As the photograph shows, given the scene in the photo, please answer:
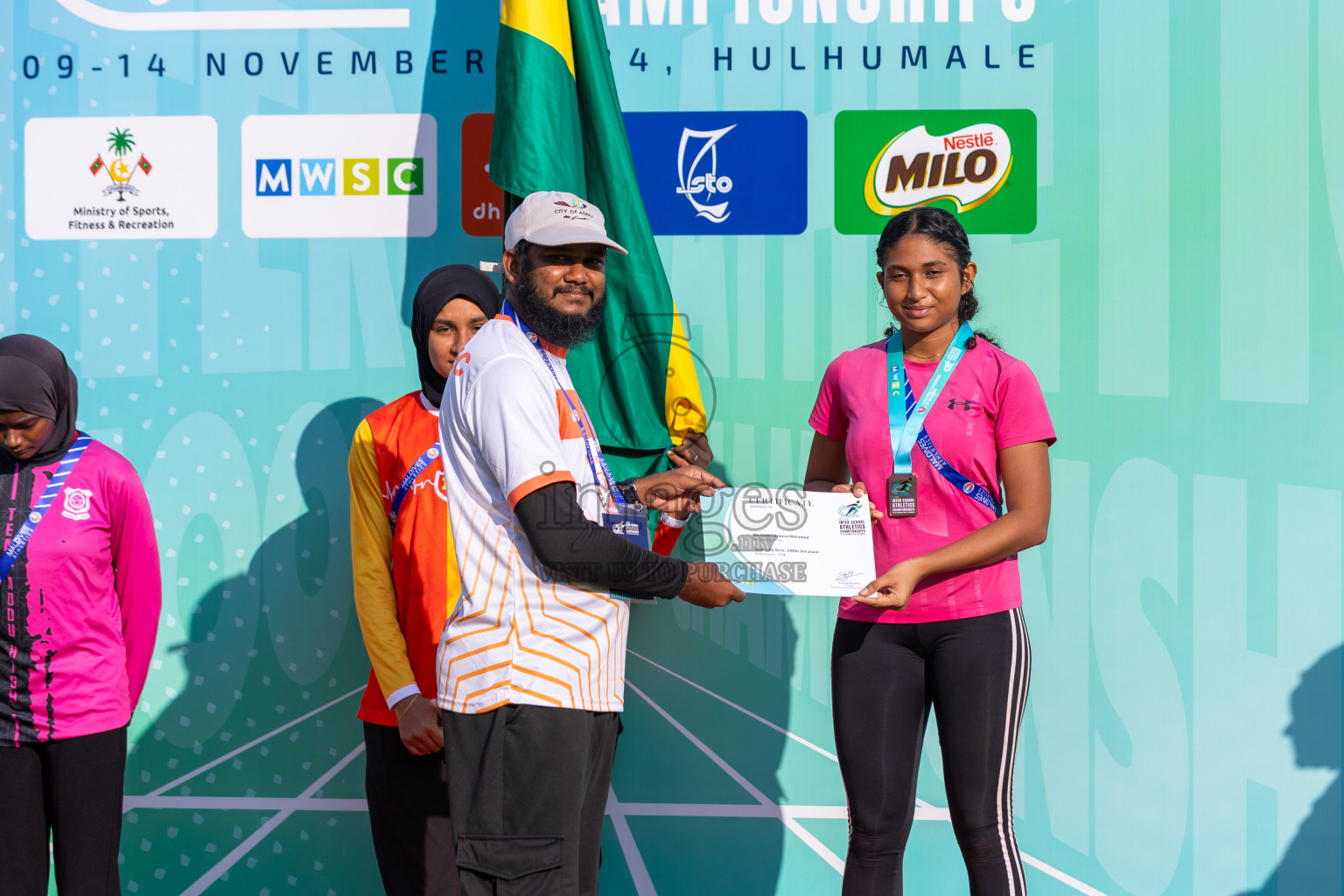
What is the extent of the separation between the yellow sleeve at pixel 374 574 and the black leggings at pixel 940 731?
98 cm

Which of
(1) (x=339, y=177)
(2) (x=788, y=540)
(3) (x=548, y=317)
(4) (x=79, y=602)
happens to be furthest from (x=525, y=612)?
(1) (x=339, y=177)

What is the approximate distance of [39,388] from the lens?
191 cm

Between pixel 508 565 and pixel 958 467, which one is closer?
pixel 508 565

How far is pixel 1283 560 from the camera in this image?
2426mm

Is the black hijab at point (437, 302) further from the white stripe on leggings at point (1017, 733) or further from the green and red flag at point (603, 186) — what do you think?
the white stripe on leggings at point (1017, 733)

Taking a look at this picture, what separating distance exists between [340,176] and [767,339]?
4.34 feet

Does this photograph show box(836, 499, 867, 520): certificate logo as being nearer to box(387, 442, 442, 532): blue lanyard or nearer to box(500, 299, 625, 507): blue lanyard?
box(500, 299, 625, 507): blue lanyard

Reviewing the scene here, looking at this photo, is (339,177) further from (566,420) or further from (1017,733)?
(1017,733)

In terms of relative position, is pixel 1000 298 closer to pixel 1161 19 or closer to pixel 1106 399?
pixel 1106 399

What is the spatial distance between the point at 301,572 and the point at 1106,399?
2.36 m

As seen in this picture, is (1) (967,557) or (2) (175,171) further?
(2) (175,171)

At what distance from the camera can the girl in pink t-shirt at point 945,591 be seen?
68.8 inches

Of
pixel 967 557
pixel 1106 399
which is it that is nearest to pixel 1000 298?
pixel 1106 399
